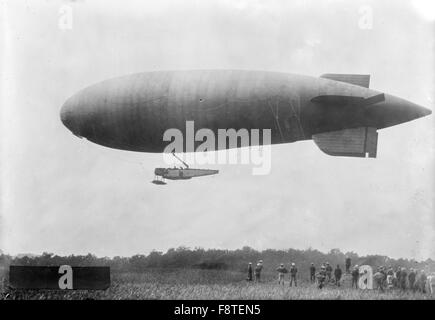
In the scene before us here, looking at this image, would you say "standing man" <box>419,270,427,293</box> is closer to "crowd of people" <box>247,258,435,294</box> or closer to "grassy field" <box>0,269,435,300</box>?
"crowd of people" <box>247,258,435,294</box>

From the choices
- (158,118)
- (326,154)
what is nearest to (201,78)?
(158,118)

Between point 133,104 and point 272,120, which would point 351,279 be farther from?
point 133,104

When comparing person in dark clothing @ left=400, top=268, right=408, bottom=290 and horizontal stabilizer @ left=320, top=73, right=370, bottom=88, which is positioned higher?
horizontal stabilizer @ left=320, top=73, right=370, bottom=88

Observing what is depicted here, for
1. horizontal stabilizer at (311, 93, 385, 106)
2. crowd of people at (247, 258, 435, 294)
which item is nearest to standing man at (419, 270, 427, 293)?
crowd of people at (247, 258, 435, 294)

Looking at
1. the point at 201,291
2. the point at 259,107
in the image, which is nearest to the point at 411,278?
the point at 201,291

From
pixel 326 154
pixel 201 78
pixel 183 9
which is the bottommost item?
pixel 326 154

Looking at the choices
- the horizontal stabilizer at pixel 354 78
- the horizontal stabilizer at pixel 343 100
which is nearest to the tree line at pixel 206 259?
the horizontal stabilizer at pixel 343 100
